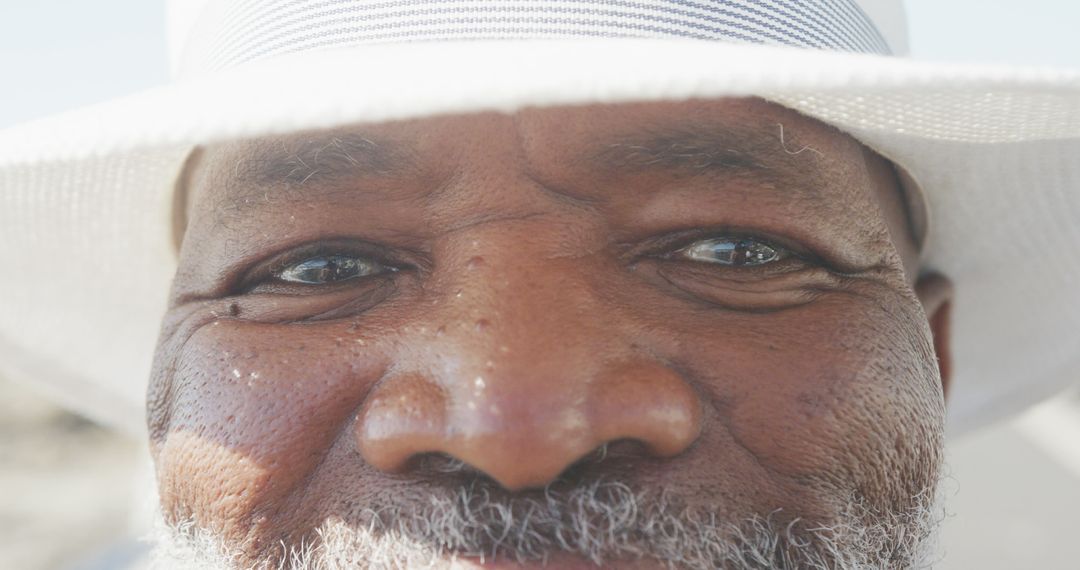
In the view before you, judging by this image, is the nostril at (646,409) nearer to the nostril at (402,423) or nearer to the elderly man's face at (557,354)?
the elderly man's face at (557,354)

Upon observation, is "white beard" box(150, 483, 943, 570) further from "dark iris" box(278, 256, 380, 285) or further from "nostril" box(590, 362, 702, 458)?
"dark iris" box(278, 256, 380, 285)

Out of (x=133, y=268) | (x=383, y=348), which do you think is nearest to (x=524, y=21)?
A: (x=383, y=348)

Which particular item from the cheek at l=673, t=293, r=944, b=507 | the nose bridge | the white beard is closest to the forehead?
the nose bridge

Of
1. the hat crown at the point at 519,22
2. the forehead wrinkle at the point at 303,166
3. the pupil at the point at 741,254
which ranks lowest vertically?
the pupil at the point at 741,254

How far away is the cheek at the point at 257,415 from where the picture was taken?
1062mm

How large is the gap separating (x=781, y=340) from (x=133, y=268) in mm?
1339

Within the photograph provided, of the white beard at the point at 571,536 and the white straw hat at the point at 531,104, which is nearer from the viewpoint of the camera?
the white straw hat at the point at 531,104

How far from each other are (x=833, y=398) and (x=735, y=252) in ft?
0.89

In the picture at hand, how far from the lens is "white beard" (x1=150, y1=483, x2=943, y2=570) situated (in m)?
0.92

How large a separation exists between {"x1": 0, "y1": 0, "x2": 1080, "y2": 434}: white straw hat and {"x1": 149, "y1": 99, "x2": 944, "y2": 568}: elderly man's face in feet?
0.39

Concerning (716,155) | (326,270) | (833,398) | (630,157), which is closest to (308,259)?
(326,270)

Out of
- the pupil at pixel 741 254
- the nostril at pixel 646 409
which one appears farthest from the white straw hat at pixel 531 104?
the nostril at pixel 646 409

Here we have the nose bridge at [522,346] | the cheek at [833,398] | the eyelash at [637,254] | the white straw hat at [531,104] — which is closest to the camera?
the white straw hat at [531,104]

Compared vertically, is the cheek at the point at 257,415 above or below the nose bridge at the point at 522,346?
below
